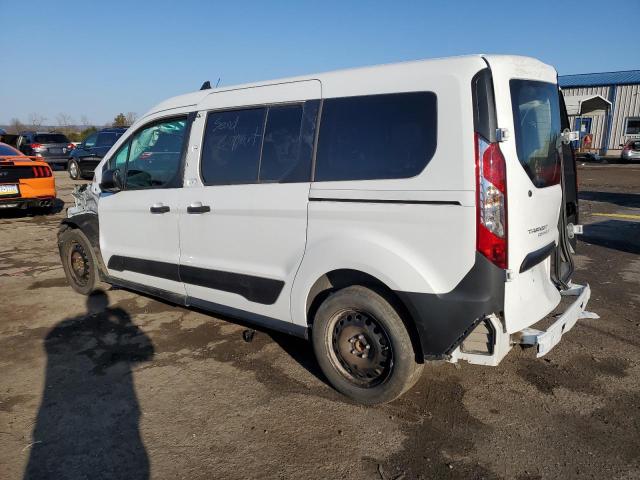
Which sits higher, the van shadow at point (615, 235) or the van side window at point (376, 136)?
the van side window at point (376, 136)

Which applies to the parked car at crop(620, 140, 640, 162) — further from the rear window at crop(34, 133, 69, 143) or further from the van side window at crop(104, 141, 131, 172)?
the van side window at crop(104, 141, 131, 172)

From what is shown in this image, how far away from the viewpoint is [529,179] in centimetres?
288

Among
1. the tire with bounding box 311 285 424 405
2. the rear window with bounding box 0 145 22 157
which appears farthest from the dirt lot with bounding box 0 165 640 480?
the rear window with bounding box 0 145 22 157

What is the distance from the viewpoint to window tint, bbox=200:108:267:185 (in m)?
3.64

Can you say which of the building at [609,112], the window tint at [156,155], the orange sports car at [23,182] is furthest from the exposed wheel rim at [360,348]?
the building at [609,112]

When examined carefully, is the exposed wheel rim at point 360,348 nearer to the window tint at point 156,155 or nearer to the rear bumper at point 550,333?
the rear bumper at point 550,333

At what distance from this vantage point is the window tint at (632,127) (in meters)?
31.7

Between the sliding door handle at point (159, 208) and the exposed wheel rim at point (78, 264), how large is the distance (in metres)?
1.56

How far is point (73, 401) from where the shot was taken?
3.39 meters

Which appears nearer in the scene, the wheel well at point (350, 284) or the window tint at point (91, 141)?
the wheel well at point (350, 284)

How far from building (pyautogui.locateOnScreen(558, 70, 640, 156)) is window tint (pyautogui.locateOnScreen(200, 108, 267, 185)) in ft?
106

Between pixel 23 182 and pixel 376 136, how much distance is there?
9271 mm

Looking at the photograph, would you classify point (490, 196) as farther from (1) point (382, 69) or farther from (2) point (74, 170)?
(2) point (74, 170)

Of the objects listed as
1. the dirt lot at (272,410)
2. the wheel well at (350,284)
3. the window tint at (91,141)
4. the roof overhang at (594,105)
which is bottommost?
the dirt lot at (272,410)
